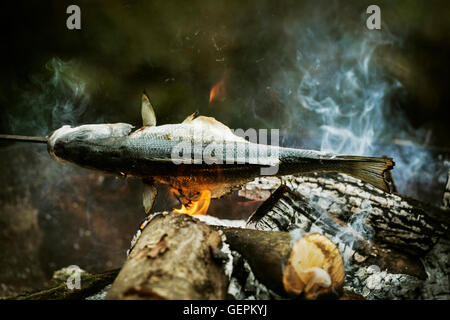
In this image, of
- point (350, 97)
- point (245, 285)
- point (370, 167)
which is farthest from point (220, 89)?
point (245, 285)

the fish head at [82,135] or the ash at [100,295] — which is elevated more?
the fish head at [82,135]

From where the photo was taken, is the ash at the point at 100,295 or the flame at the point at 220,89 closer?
the ash at the point at 100,295

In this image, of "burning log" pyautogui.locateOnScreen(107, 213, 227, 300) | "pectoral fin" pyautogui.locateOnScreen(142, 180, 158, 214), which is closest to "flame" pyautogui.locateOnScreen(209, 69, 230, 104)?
"pectoral fin" pyautogui.locateOnScreen(142, 180, 158, 214)

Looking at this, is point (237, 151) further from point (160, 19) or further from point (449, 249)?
point (160, 19)

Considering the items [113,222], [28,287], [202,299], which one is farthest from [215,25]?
[28,287]

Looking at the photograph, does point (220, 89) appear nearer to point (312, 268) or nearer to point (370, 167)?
point (370, 167)

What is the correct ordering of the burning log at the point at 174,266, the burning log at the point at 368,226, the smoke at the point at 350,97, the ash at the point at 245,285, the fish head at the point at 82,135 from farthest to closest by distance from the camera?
the smoke at the point at 350,97 < the burning log at the point at 368,226 < the fish head at the point at 82,135 < the ash at the point at 245,285 < the burning log at the point at 174,266

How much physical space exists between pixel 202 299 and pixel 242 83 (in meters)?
4.31

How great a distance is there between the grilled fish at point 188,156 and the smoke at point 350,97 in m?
2.85

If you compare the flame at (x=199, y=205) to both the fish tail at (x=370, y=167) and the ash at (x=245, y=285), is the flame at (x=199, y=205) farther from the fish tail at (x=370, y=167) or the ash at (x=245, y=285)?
the fish tail at (x=370, y=167)

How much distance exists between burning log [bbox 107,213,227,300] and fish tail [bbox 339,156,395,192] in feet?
5.11

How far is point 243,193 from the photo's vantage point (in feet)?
14.1

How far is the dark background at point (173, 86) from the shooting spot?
4848mm

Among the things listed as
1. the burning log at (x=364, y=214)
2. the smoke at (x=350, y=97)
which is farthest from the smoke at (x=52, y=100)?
the burning log at (x=364, y=214)
